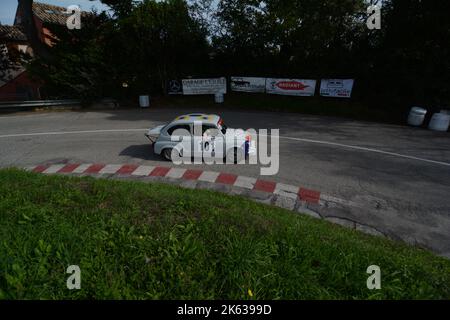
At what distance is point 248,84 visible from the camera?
18781mm

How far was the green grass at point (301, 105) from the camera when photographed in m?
14.8

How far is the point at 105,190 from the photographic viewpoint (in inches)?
210

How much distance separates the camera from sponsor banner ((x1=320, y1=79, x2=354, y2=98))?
16.0 meters

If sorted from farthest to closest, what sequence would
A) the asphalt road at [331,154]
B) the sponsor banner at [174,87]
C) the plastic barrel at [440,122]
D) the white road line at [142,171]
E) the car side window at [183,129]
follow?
the sponsor banner at [174,87]
the plastic barrel at [440,122]
the car side window at [183,129]
the white road line at [142,171]
the asphalt road at [331,154]

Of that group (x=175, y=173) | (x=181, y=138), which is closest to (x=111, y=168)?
(x=175, y=173)

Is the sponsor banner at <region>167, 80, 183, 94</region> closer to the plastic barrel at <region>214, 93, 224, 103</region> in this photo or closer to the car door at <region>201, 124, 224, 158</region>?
the plastic barrel at <region>214, 93, 224, 103</region>

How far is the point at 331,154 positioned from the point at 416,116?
276 inches

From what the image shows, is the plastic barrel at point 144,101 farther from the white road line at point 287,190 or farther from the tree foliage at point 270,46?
the white road line at point 287,190

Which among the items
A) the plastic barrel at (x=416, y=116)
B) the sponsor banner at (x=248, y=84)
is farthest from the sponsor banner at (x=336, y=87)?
the sponsor banner at (x=248, y=84)

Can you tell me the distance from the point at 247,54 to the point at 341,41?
21.2ft

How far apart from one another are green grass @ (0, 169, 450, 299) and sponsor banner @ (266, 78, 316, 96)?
13826 millimetres

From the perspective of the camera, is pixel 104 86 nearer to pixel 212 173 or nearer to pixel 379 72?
pixel 212 173

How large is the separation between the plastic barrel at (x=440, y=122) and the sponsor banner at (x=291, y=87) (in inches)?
266

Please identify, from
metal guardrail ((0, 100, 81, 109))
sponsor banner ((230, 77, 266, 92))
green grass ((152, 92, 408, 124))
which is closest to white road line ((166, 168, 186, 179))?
green grass ((152, 92, 408, 124))
